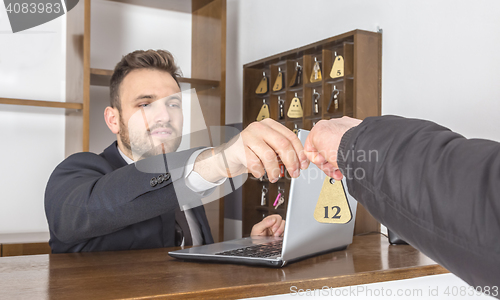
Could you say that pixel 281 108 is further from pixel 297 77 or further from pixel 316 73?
pixel 316 73

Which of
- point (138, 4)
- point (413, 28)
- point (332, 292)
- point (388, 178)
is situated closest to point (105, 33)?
point (138, 4)

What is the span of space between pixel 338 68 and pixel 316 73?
188mm

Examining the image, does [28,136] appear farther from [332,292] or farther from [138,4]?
[332,292]

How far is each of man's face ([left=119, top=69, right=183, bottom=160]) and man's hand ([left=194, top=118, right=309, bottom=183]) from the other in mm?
229

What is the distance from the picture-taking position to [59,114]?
106 inches

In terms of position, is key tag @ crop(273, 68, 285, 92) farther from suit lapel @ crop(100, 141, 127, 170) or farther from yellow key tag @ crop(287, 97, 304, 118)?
suit lapel @ crop(100, 141, 127, 170)

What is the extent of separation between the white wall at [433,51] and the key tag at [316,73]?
0.18 meters

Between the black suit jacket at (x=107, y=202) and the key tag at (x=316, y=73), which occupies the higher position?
the key tag at (x=316, y=73)

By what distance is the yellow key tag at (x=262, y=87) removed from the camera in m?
2.65

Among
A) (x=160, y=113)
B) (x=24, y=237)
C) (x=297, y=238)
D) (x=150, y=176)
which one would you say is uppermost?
(x=160, y=113)

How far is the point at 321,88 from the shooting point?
225 cm

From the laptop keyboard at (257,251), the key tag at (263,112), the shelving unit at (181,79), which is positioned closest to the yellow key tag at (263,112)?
the key tag at (263,112)

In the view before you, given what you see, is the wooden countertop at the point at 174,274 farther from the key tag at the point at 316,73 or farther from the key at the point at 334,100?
the key tag at the point at 316,73

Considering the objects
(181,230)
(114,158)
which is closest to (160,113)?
(114,158)
